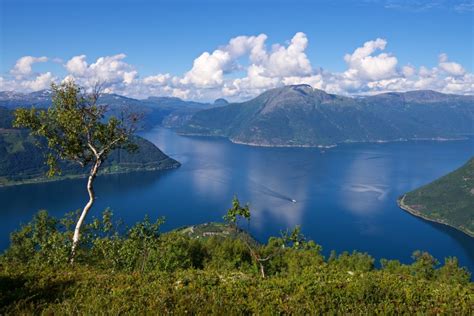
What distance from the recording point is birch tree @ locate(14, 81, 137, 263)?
54.3 feet

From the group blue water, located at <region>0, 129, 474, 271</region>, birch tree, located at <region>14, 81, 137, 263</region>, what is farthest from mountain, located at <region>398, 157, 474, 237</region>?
birch tree, located at <region>14, 81, 137, 263</region>

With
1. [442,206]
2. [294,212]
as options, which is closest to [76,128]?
[294,212]

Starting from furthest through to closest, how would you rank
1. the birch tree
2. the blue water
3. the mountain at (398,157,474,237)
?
1. the mountain at (398,157,474,237)
2. the blue water
3. the birch tree

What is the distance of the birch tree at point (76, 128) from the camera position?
54.3ft

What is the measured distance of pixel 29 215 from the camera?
148m

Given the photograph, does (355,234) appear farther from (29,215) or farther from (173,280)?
(173,280)

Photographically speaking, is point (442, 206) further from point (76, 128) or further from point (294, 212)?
point (76, 128)

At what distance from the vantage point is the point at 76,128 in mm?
16938

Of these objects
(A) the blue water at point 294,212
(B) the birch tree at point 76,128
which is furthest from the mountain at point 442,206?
(B) the birch tree at point 76,128

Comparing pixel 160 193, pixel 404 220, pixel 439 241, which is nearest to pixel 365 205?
pixel 404 220

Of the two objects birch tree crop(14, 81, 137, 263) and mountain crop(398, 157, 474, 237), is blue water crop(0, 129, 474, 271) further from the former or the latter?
birch tree crop(14, 81, 137, 263)

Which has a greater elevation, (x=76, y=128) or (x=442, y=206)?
(x=76, y=128)

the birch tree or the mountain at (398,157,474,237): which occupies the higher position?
the birch tree

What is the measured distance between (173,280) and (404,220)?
169331 mm
